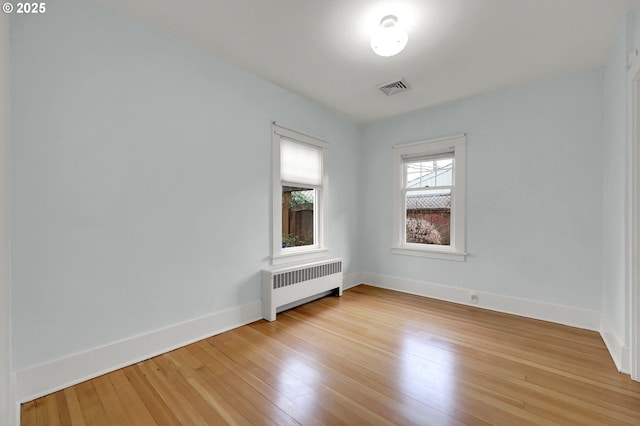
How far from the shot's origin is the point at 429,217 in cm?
389

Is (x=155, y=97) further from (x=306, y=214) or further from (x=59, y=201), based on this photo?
(x=306, y=214)

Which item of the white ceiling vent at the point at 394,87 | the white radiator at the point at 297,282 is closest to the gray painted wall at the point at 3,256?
the white radiator at the point at 297,282

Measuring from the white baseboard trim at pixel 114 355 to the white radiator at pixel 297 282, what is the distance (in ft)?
1.12

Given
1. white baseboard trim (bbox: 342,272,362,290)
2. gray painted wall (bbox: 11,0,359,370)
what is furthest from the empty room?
white baseboard trim (bbox: 342,272,362,290)

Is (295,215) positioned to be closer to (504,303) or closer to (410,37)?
(410,37)

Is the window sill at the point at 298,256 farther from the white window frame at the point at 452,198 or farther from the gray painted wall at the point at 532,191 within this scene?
the gray painted wall at the point at 532,191

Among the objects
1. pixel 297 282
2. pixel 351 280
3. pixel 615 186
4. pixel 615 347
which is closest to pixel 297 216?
pixel 297 282

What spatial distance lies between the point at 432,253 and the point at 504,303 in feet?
3.21

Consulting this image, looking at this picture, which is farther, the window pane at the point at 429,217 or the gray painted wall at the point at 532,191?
the window pane at the point at 429,217

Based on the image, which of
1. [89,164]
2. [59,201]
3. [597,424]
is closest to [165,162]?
[89,164]

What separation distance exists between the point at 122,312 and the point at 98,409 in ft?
2.08

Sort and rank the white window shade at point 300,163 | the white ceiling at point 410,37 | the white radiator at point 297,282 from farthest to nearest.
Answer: the white window shade at point 300,163, the white radiator at point 297,282, the white ceiling at point 410,37

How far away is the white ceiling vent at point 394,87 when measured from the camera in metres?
3.01

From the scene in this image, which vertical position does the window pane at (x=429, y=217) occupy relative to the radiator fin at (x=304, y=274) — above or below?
above
